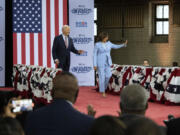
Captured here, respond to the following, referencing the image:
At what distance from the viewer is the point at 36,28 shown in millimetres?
10453

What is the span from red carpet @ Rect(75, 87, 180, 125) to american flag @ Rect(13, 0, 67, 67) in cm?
180

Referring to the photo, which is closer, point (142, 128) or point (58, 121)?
point (142, 128)

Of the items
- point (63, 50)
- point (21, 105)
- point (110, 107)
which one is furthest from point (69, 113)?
point (63, 50)

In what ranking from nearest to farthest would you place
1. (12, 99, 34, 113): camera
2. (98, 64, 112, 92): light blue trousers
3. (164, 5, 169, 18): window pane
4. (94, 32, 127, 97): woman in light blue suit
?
1. (12, 99, 34, 113): camera
2. (94, 32, 127, 97): woman in light blue suit
3. (98, 64, 112, 92): light blue trousers
4. (164, 5, 169, 18): window pane

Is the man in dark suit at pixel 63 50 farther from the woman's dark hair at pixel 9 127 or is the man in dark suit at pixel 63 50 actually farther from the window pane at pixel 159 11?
the window pane at pixel 159 11

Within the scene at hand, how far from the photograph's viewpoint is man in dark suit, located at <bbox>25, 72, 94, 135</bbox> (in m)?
1.96

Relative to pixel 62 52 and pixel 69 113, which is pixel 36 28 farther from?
pixel 69 113

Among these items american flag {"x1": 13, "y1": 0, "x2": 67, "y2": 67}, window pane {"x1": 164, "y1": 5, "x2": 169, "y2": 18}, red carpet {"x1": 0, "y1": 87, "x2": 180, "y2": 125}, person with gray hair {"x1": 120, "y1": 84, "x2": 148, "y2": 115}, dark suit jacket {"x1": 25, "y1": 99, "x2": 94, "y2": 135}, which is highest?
window pane {"x1": 164, "y1": 5, "x2": 169, "y2": 18}

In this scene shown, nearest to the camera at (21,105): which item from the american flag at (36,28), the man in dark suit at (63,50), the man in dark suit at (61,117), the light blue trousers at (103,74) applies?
the man in dark suit at (61,117)

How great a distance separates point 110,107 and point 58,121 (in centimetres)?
480

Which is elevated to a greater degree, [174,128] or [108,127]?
[108,127]

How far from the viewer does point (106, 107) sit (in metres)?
6.75

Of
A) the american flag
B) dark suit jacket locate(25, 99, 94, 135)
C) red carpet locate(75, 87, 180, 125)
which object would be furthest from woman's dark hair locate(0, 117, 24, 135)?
the american flag

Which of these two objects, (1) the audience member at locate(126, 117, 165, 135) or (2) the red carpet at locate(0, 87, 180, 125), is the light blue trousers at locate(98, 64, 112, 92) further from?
(1) the audience member at locate(126, 117, 165, 135)
